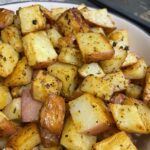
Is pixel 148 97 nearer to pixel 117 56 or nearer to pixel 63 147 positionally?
pixel 117 56

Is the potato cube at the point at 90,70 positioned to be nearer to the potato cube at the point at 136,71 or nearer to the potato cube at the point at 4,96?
the potato cube at the point at 136,71

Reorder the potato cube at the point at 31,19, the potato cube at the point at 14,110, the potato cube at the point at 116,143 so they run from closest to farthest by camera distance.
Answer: the potato cube at the point at 116,143
the potato cube at the point at 14,110
the potato cube at the point at 31,19

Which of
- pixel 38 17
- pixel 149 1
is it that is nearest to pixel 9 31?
pixel 38 17

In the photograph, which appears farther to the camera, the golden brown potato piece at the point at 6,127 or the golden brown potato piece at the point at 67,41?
the golden brown potato piece at the point at 67,41

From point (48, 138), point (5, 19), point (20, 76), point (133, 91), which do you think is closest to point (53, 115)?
point (48, 138)

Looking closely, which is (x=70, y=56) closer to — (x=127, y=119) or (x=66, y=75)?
(x=66, y=75)

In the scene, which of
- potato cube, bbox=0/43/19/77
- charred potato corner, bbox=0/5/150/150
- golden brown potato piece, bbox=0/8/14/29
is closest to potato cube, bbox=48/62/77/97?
charred potato corner, bbox=0/5/150/150

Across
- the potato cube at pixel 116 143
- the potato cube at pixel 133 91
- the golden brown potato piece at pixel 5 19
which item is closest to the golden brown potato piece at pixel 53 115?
the potato cube at pixel 116 143
